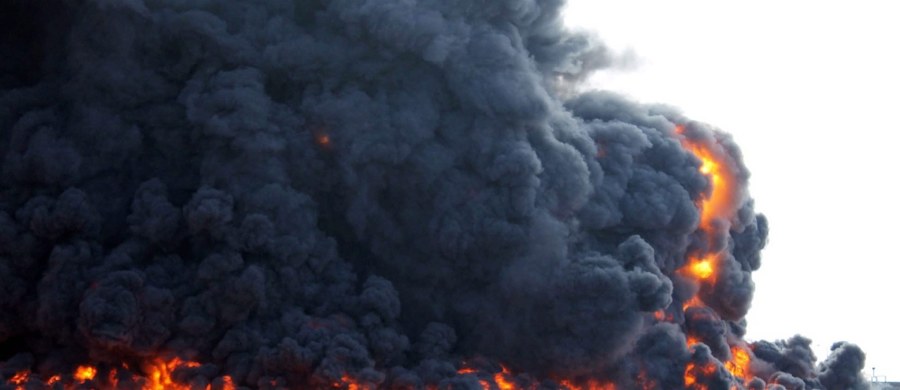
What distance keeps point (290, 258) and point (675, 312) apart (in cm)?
1468

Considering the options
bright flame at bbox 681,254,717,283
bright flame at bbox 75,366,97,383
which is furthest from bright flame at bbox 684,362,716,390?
bright flame at bbox 75,366,97,383

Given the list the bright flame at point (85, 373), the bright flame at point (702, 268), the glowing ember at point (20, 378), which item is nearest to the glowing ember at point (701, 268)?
the bright flame at point (702, 268)

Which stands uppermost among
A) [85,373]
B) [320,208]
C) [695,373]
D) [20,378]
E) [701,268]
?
[701,268]

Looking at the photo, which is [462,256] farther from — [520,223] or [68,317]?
[68,317]

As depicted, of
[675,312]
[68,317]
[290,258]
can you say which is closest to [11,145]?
[68,317]

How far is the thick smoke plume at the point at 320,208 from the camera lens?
1384 inches

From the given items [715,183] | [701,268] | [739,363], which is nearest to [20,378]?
[701,268]

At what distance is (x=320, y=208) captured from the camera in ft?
127

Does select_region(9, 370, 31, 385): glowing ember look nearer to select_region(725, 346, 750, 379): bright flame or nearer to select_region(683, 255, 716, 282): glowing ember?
select_region(683, 255, 716, 282): glowing ember

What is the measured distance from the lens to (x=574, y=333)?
3656 centimetres

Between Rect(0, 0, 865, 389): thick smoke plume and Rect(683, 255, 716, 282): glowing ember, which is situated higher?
Rect(683, 255, 716, 282): glowing ember

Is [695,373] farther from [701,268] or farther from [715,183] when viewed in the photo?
[715,183]

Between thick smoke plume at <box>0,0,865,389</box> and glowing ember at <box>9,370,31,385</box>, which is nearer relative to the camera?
glowing ember at <box>9,370,31,385</box>

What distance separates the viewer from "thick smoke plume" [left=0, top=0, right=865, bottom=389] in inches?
1384
